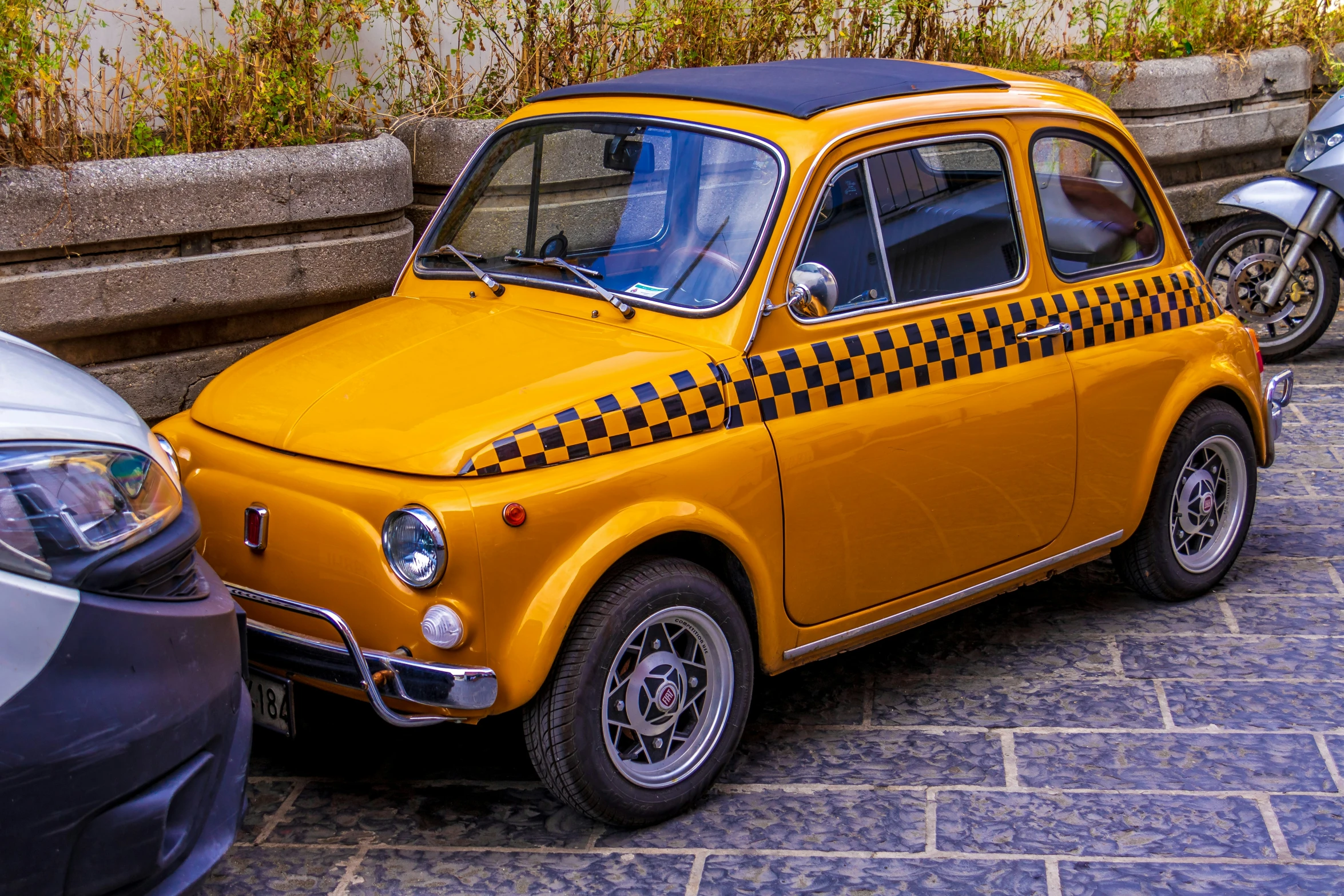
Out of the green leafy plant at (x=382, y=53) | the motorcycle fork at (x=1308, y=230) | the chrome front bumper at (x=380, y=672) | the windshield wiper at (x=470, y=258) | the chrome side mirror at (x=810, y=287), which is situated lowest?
the chrome front bumper at (x=380, y=672)

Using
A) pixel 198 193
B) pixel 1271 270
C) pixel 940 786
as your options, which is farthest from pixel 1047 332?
pixel 1271 270

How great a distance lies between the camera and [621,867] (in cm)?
349

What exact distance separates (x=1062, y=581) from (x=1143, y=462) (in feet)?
2.87

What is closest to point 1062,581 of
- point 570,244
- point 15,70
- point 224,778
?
point 570,244

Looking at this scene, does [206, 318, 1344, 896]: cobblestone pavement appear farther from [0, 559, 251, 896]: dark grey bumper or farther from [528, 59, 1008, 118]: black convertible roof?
[528, 59, 1008, 118]: black convertible roof

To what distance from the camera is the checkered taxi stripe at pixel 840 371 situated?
341 centimetres

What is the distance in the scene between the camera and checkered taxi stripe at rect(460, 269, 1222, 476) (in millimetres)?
3412

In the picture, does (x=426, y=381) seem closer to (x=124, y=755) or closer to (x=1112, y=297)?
(x=124, y=755)

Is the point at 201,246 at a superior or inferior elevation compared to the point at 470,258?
inferior

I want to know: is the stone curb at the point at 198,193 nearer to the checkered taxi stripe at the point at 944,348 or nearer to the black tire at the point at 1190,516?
the checkered taxi stripe at the point at 944,348

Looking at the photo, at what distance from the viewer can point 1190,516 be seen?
200 inches

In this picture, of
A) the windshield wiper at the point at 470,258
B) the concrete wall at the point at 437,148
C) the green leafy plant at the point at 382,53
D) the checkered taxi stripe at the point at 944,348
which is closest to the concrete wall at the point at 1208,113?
the green leafy plant at the point at 382,53

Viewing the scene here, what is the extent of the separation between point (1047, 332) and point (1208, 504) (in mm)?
1192

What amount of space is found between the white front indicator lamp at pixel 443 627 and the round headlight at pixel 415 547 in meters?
0.06
